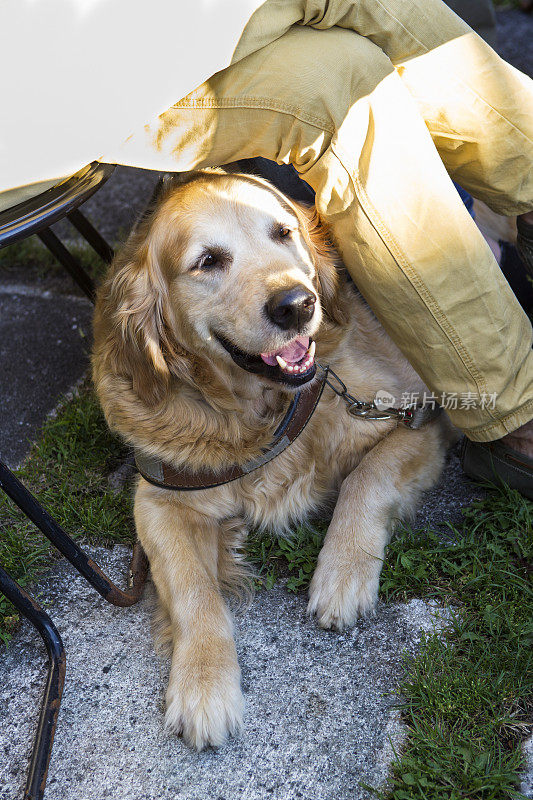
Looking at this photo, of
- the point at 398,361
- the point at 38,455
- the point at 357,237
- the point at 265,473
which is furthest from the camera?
the point at 38,455

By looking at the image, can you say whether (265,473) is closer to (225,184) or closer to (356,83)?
(225,184)

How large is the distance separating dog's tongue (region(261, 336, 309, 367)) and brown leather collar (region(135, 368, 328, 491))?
0.28 metres

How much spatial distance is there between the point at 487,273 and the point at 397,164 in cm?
42

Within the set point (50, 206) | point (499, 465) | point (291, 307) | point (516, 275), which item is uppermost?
point (50, 206)

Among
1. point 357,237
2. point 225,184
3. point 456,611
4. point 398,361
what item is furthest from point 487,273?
point 456,611

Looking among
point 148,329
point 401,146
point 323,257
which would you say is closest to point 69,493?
point 148,329

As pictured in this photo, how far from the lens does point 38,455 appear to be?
9.81ft

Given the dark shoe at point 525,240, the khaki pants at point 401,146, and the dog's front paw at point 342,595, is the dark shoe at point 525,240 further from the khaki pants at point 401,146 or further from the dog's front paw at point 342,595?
the dog's front paw at point 342,595

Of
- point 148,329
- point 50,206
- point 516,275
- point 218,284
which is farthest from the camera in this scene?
point 516,275

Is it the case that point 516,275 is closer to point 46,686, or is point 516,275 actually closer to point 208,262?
point 208,262

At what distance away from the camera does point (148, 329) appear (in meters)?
2.29

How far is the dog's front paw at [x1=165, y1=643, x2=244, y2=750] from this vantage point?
1863 millimetres

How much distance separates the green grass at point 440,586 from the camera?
173 centimetres

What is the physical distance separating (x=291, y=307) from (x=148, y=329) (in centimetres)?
56
